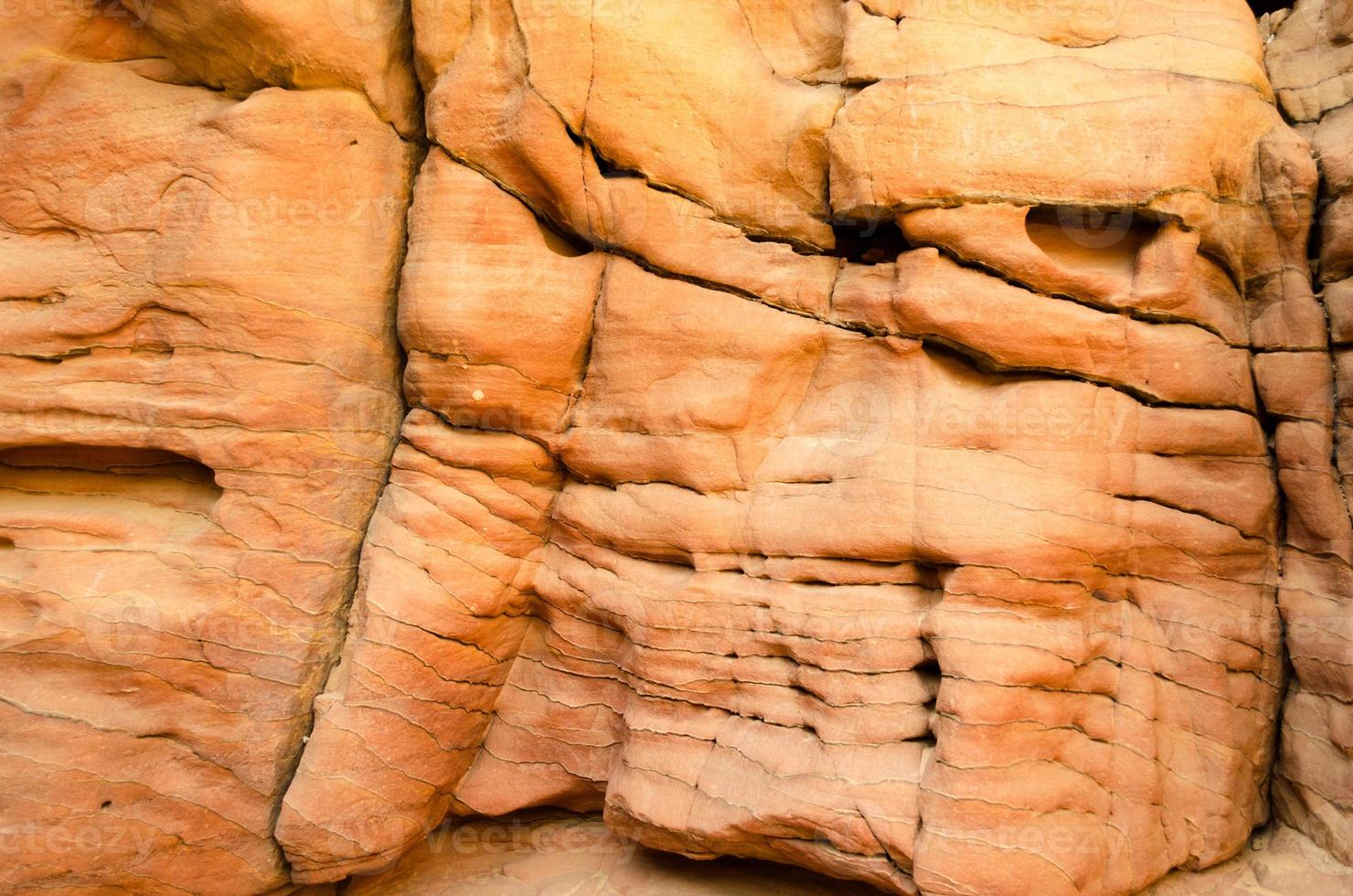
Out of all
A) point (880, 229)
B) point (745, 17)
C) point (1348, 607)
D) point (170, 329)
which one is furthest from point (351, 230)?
point (1348, 607)

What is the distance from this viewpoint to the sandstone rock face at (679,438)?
4.01 meters

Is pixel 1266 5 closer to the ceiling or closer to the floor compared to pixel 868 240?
closer to the ceiling

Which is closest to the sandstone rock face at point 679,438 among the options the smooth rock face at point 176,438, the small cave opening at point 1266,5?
the smooth rock face at point 176,438

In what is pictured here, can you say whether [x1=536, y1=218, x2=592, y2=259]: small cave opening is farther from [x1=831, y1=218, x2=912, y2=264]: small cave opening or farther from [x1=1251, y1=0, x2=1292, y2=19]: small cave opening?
[x1=1251, y1=0, x2=1292, y2=19]: small cave opening

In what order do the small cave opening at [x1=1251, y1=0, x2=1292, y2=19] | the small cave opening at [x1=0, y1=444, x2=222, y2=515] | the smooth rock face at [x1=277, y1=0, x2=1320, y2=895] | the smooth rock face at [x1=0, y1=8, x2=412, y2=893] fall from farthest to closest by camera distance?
the small cave opening at [x1=1251, y1=0, x2=1292, y2=19], the small cave opening at [x1=0, y1=444, x2=222, y2=515], the smooth rock face at [x1=0, y1=8, x2=412, y2=893], the smooth rock face at [x1=277, y1=0, x2=1320, y2=895]

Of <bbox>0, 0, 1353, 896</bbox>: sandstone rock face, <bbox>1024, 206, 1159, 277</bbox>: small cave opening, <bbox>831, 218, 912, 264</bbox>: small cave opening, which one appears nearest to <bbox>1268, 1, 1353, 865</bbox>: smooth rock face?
<bbox>0, 0, 1353, 896</bbox>: sandstone rock face

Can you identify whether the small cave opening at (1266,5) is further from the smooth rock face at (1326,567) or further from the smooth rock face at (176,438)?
the smooth rock face at (176,438)

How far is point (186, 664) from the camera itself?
432 centimetres

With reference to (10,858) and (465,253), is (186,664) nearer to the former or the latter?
(10,858)

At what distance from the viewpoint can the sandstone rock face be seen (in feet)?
13.2

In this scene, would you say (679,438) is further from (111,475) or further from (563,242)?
(111,475)

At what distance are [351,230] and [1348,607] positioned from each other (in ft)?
15.5

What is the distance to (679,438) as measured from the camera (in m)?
4.39

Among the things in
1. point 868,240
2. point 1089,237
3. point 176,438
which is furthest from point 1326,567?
point 176,438
